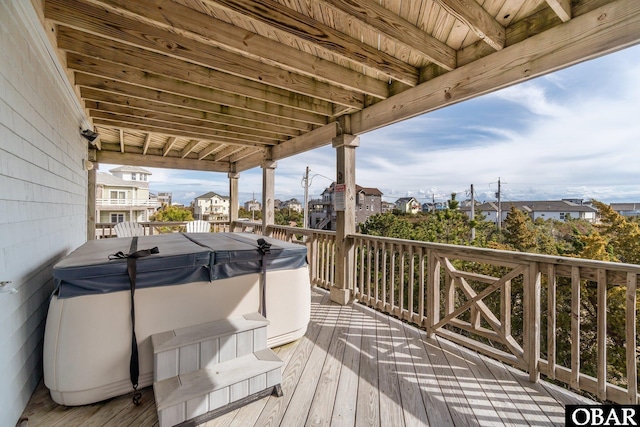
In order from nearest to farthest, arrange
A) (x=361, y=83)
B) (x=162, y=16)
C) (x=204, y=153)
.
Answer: (x=162, y=16) → (x=361, y=83) → (x=204, y=153)

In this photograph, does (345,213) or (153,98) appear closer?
(153,98)

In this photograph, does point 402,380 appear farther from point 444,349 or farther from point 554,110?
point 554,110

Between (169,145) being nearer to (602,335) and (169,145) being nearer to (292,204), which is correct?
(602,335)

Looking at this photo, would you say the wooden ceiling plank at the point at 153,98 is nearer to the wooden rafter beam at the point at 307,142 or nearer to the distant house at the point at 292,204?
the wooden rafter beam at the point at 307,142

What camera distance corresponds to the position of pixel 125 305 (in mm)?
1752

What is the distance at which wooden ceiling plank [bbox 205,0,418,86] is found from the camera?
177 centimetres

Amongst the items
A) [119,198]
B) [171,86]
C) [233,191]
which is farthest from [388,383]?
[119,198]

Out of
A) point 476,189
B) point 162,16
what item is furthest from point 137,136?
point 476,189

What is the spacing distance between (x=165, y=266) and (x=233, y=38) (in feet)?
5.96

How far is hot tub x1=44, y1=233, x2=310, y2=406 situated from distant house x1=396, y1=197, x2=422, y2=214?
2701 centimetres

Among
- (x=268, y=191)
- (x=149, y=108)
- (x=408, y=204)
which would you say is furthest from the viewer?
(x=408, y=204)

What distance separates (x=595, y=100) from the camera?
1078 cm

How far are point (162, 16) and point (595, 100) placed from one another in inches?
602

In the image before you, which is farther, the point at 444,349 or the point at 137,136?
the point at 137,136
